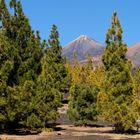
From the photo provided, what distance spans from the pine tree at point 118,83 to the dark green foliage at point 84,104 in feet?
33.5

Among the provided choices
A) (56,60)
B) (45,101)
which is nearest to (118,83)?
(45,101)

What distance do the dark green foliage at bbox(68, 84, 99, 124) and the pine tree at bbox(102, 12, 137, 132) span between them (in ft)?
33.5

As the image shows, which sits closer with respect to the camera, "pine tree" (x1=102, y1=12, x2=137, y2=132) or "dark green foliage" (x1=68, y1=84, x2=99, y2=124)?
"pine tree" (x1=102, y1=12, x2=137, y2=132)

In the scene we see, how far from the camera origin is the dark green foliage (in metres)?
67.8

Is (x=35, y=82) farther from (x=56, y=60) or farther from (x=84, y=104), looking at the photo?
(x=56, y=60)

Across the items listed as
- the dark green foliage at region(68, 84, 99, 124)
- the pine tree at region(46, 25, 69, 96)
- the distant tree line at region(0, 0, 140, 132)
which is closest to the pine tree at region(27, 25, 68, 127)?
the distant tree line at region(0, 0, 140, 132)

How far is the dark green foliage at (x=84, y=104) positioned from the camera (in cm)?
6775

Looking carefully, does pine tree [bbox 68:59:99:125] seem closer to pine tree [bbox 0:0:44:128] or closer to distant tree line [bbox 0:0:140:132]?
distant tree line [bbox 0:0:140:132]

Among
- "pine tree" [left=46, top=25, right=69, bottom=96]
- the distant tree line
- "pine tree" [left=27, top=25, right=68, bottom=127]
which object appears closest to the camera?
the distant tree line

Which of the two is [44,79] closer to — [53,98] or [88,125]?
[53,98]

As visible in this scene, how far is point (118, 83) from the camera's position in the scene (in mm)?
56906

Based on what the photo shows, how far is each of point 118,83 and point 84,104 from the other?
12.5m

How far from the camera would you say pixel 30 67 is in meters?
55.9

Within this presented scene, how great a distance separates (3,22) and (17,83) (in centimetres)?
708
